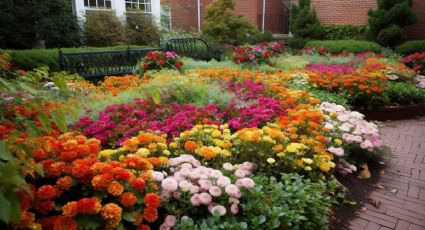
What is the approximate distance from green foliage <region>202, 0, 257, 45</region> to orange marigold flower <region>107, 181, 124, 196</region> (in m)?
12.6

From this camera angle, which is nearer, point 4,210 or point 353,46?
point 4,210

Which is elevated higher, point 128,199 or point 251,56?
point 251,56

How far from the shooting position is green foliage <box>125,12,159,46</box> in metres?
12.8

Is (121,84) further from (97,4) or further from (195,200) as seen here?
(97,4)

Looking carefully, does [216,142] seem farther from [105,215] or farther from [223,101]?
[223,101]

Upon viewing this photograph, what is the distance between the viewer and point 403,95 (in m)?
6.49

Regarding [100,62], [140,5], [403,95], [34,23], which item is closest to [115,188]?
[403,95]

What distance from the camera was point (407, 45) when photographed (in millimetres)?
12117

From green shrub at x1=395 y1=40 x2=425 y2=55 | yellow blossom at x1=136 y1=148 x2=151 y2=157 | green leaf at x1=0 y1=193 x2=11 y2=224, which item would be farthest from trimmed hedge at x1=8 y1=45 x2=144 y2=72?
green shrub at x1=395 y1=40 x2=425 y2=55

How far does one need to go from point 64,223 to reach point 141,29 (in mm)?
12158

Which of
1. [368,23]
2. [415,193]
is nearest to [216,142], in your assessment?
[415,193]

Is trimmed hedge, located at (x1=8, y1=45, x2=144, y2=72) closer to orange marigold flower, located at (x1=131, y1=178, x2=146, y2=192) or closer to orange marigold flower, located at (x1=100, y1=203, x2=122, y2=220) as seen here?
orange marigold flower, located at (x1=131, y1=178, x2=146, y2=192)

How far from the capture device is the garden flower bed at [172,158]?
168 centimetres

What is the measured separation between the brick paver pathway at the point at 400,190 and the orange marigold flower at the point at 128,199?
1905 millimetres
